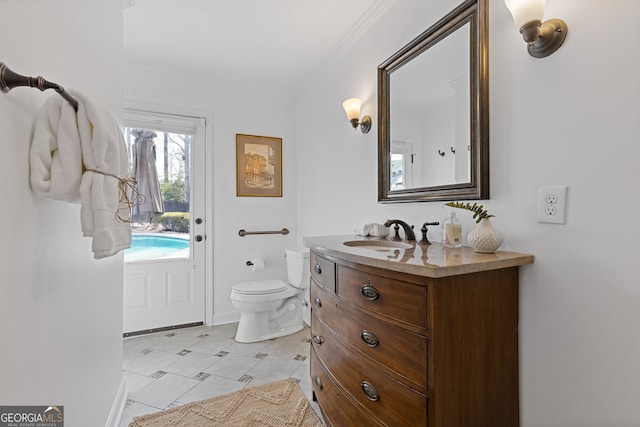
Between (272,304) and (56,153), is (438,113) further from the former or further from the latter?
(272,304)

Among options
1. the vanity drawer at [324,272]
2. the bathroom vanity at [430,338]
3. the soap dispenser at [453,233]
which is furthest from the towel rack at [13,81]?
the soap dispenser at [453,233]

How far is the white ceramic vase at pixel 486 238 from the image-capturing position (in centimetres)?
116

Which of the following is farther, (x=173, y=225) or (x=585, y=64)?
(x=173, y=225)

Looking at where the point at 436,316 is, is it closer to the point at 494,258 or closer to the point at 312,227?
the point at 494,258

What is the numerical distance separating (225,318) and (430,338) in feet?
8.92

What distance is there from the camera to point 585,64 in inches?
39.2

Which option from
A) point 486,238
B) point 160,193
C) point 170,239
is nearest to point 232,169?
point 160,193

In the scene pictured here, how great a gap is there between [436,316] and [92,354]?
4.50 ft

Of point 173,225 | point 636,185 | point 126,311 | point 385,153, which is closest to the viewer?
point 636,185

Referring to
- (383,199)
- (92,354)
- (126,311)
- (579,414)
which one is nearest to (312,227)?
(383,199)

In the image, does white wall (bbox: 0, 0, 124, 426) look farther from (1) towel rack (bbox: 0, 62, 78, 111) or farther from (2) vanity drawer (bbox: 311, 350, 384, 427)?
(2) vanity drawer (bbox: 311, 350, 384, 427)

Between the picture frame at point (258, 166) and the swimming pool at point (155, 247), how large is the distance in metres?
0.77

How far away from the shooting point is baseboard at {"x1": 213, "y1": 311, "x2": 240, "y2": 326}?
3.14 meters

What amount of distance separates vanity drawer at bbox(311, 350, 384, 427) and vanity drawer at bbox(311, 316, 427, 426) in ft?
0.12
